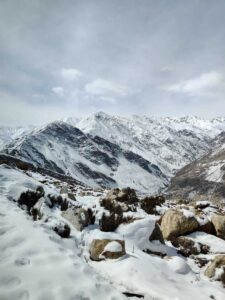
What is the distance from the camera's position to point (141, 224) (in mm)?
12781

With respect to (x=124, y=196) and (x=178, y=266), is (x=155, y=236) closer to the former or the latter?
(x=178, y=266)

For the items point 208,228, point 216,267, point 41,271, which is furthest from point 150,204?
point 41,271

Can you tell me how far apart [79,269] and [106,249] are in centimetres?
230

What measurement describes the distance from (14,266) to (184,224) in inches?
378

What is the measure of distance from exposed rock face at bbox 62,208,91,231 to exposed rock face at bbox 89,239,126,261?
7.75 ft

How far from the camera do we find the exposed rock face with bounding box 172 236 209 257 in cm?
1254

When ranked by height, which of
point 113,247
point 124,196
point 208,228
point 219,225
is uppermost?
point 124,196

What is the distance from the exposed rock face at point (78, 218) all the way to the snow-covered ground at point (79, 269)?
0.30 metres

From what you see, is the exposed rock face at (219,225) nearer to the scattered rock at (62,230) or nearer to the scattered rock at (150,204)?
the scattered rock at (150,204)

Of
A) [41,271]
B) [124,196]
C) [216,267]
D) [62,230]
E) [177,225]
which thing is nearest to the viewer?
[41,271]

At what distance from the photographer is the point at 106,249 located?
954cm

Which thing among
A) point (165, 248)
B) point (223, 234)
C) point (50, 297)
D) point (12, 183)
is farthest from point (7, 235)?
point (223, 234)

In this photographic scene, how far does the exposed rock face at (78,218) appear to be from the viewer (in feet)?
40.2

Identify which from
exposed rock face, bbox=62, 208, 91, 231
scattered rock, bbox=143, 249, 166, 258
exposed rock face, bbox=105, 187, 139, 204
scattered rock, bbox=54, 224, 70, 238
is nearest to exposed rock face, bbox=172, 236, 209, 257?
scattered rock, bbox=143, 249, 166, 258
